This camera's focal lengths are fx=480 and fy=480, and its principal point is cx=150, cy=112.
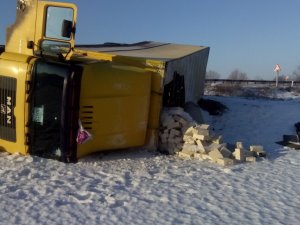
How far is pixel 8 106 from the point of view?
7852mm

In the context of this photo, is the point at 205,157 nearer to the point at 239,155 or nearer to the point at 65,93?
the point at 239,155

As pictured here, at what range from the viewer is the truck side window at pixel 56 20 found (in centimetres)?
807

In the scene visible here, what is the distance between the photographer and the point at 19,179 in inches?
265

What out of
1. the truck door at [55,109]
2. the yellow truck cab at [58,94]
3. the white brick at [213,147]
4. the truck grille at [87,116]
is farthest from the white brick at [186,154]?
the truck door at [55,109]

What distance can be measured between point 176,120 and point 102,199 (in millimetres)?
3560

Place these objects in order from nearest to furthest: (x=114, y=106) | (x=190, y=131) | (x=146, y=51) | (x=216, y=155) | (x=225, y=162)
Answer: (x=114, y=106) → (x=225, y=162) → (x=216, y=155) → (x=190, y=131) → (x=146, y=51)

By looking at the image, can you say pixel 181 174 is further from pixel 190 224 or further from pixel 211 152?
pixel 190 224

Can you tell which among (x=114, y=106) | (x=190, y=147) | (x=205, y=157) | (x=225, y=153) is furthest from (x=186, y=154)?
(x=114, y=106)

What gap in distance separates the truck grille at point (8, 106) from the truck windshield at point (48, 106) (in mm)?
360

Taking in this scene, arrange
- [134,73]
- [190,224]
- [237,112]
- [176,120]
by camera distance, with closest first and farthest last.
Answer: [190,224] < [134,73] < [176,120] < [237,112]

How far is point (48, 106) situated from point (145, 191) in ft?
7.09

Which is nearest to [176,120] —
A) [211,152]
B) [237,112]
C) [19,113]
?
[211,152]

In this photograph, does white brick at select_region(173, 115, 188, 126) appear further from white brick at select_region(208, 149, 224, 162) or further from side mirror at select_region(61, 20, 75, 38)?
side mirror at select_region(61, 20, 75, 38)

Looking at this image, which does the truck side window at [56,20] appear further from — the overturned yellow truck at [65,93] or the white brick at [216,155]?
the white brick at [216,155]
